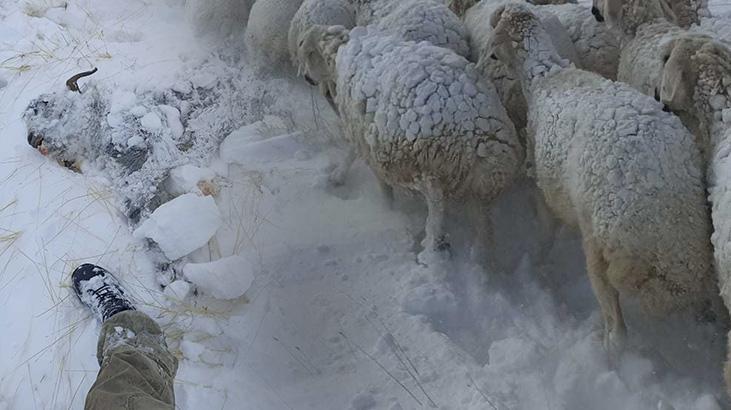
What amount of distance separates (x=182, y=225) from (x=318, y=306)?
916mm

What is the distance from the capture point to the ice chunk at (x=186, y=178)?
4.51 meters

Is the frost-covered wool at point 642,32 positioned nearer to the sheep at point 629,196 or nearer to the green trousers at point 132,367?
the sheep at point 629,196

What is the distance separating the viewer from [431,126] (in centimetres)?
346

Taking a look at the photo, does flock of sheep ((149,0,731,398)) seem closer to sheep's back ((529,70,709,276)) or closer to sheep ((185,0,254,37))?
sheep's back ((529,70,709,276))

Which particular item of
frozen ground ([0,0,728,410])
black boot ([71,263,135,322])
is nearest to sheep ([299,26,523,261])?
frozen ground ([0,0,728,410])

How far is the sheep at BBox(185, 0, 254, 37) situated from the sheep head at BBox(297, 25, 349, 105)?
1.75 metres

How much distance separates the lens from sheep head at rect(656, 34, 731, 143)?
310cm

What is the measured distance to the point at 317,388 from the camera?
3.37 metres

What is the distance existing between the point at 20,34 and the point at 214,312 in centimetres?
383

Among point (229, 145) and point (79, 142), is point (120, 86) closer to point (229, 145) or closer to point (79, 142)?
point (79, 142)

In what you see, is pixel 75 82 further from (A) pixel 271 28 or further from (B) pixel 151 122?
(A) pixel 271 28

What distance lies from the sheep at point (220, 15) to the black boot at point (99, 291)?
8.79 feet

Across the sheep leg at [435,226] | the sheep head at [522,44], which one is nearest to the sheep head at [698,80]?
the sheep head at [522,44]

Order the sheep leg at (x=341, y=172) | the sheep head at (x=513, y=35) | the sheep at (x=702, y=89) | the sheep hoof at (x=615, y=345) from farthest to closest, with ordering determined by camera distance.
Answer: the sheep leg at (x=341, y=172)
the sheep head at (x=513, y=35)
the sheep hoof at (x=615, y=345)
the sheep at (x=702, y=89)
